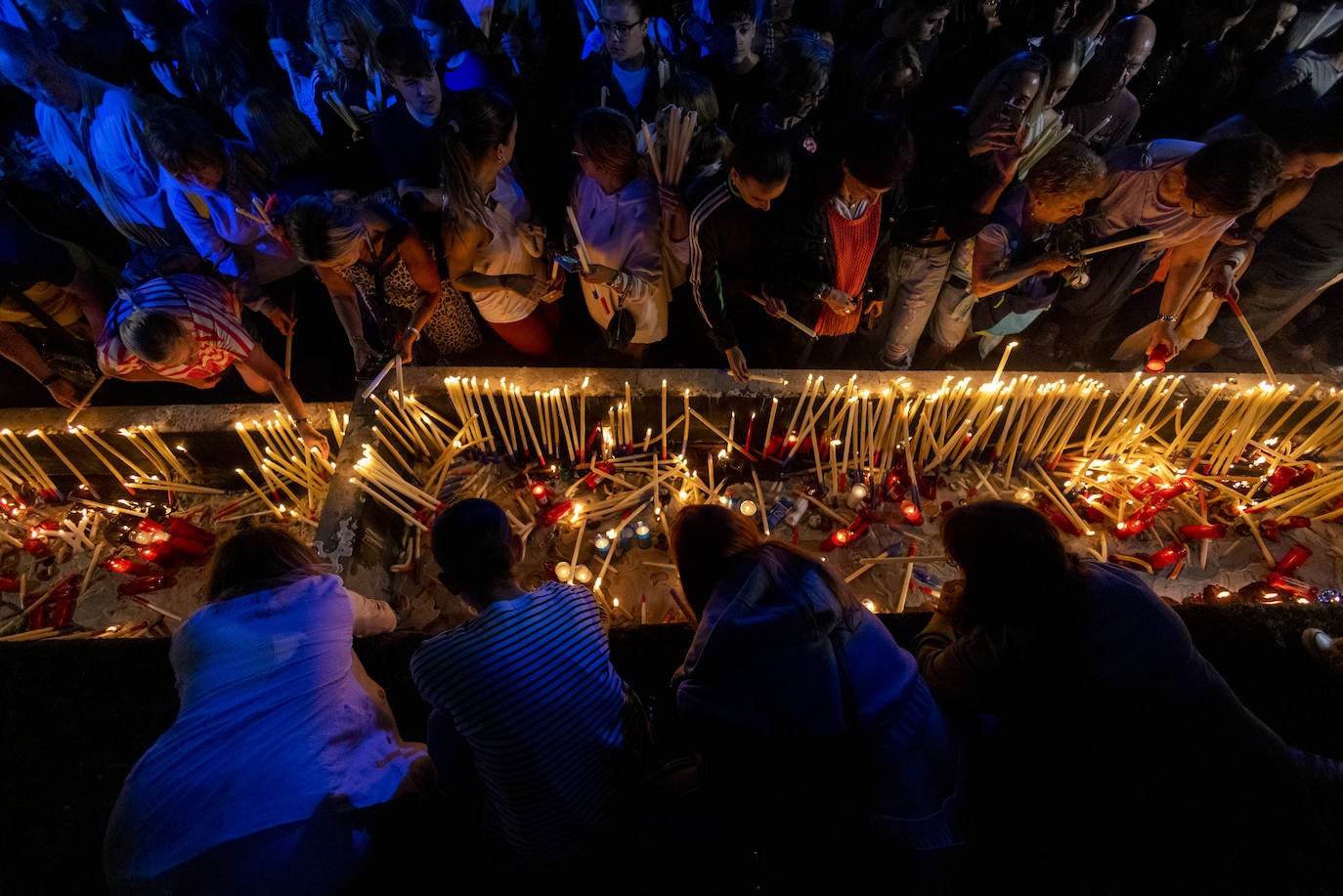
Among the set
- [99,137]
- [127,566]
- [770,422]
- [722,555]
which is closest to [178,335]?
[127,566]

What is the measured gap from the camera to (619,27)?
12.4ft

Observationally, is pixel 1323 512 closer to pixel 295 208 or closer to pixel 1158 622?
pixel 1158 622

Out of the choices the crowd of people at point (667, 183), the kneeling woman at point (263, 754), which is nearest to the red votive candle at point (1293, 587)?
the crowd of people at point (667, 183)

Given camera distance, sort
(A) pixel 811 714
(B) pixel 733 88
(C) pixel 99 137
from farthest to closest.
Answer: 1. (B) pixel 733 88
2. (C) pixel 99 137
3. (A) pixel 811 714

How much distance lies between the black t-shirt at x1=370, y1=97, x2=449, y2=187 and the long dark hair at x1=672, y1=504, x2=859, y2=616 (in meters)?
3.11

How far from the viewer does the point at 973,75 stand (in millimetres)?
4617

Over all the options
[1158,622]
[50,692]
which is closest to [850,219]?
[1158,622]

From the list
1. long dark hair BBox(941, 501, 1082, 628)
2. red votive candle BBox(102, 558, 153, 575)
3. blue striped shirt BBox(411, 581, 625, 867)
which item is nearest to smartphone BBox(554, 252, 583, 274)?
blue striped shirt BBox(411, 581, 625, 867)

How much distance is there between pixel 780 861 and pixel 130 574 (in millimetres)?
3909

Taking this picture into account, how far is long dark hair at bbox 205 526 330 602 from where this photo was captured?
1.98 metres

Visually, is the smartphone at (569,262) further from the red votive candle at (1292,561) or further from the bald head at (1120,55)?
the red votive candle at (1292,561)

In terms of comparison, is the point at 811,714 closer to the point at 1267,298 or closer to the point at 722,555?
the point at 722,555

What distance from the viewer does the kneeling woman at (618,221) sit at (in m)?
2.80

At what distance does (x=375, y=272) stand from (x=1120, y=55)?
16.1ft
